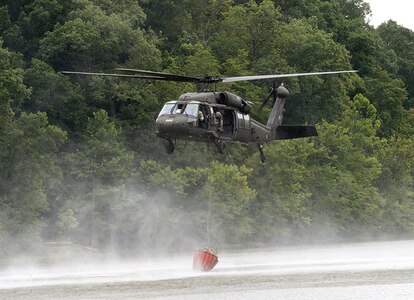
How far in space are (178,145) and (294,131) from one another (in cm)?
4453

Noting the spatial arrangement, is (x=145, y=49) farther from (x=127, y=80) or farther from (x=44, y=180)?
(x=44, y=180)

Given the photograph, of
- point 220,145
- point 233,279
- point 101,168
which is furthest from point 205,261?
point 101,168

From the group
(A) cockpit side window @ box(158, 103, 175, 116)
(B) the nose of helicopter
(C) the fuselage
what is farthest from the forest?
(B) the nose of helicopter

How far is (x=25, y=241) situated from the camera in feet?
300

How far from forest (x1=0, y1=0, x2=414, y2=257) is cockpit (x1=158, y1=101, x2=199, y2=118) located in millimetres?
30572

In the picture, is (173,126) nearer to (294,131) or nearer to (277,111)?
(294,131)

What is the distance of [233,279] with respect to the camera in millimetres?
70312

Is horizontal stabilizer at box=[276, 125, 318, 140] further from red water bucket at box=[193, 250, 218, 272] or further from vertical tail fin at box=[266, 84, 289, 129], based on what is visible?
red water bucket at box=[193, 250, 218, 272]

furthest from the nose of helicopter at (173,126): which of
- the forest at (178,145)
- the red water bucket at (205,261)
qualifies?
the forest at (178,145)

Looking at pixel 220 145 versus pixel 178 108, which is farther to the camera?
pixel 220 145

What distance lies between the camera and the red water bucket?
74.8m

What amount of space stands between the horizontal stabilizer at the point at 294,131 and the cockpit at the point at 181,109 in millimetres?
6471

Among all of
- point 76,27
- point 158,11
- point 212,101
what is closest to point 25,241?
point 76,27

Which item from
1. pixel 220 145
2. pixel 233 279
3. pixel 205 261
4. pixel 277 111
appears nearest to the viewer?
pixel 220 145
